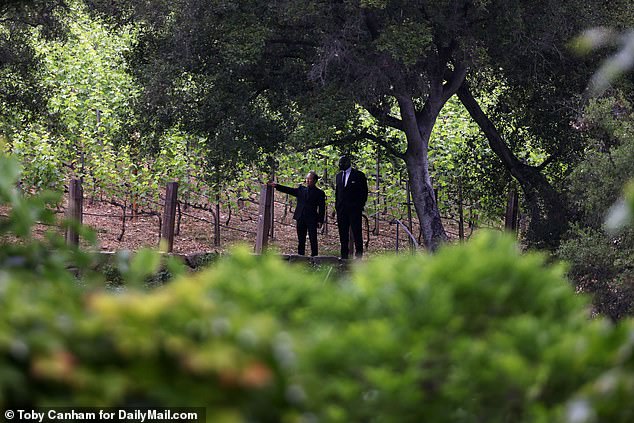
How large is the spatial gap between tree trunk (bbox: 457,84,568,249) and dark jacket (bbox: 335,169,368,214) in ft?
9.28

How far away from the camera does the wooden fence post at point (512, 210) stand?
19.1 m

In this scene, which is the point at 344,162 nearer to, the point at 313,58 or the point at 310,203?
the point at 310,203

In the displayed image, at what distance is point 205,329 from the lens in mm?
1855

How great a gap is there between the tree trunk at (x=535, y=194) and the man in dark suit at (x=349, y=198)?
2.83 metres

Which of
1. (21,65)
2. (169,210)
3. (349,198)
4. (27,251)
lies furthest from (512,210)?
(27,251)

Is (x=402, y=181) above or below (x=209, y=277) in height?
above

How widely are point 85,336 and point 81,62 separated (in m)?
23.7

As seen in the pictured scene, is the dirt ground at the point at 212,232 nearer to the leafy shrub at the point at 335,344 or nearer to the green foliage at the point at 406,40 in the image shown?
the green foliage at the point at 406,40

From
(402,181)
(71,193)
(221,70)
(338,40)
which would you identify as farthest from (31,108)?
(402,181)

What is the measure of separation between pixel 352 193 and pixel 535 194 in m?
3.41

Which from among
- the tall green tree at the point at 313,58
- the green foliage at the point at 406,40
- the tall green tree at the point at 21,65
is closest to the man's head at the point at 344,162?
the tall green tree at the point at 313,58

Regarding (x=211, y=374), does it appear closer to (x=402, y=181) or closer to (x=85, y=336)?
(x=85, y=336)

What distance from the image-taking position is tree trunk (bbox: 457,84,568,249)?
1602 cm

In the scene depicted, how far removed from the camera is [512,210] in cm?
1917
